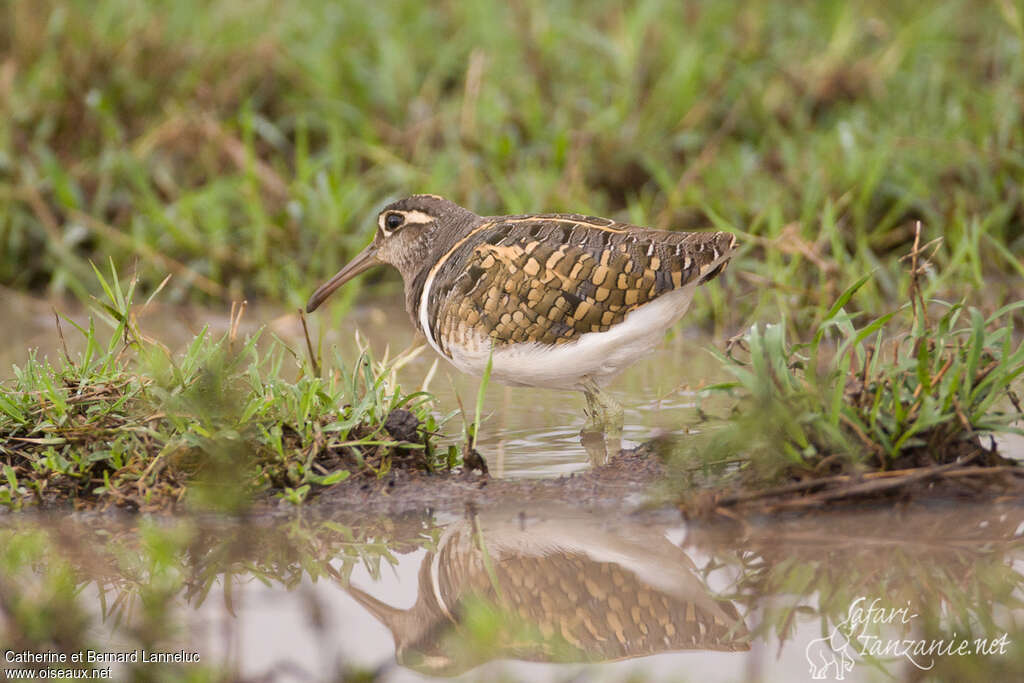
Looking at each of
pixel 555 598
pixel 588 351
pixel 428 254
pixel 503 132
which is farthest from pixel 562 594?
pixel 503 132

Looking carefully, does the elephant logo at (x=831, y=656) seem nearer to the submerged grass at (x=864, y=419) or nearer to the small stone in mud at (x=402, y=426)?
the submerged grass at (x=864, y=419)

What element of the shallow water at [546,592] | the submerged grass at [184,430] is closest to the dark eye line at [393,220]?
the submerged grass at [184,430]

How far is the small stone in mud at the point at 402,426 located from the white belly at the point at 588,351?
1.41 feet

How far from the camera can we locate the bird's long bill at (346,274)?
559 cm

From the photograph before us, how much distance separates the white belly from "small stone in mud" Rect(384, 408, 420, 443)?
430mm

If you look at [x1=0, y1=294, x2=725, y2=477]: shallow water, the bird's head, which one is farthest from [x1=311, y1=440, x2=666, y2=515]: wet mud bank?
the bird's head

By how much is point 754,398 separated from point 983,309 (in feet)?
7.40

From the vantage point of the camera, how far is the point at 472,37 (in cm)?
867

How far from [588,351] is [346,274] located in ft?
4.69

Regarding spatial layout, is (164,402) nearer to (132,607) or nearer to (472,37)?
(132,607)

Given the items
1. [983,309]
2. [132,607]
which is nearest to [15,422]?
[132,607]

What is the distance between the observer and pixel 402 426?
14.5ft

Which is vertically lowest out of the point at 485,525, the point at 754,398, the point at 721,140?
the point at 485,525

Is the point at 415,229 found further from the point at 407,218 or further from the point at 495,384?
the point at 495,384
